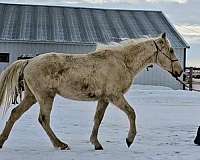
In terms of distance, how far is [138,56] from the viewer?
7566 mm

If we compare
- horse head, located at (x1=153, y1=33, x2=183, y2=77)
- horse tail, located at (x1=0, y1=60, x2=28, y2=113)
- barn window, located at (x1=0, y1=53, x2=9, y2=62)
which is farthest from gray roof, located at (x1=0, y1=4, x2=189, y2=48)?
horse tail, located at (x1=0, y1=60, x2=28, y2=113)

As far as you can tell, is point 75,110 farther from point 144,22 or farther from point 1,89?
point 144,22

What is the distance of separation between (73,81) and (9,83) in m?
1.02

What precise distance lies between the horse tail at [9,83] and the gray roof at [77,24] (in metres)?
23.0

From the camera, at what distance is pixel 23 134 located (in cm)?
863

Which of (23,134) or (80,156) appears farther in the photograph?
(23,134)

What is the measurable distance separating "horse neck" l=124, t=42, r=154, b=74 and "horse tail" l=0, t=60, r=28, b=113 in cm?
157

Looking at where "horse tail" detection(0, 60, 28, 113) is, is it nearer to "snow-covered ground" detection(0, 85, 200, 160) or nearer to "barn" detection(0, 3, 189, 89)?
"snow-covered ground" detection(0, 85, 200, 160)

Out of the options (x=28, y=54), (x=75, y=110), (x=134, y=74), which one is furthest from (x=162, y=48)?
(x=28, y=54)

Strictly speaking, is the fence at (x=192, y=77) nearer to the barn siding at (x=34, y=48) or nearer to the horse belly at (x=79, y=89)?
the barn siding at (x=34, y=48)

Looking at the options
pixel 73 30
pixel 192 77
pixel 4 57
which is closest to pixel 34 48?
pixel 4 57

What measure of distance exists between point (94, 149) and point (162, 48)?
1927 millimetres

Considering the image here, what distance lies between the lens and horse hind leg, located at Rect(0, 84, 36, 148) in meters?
7.26

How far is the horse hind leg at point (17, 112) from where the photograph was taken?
7.26 m
